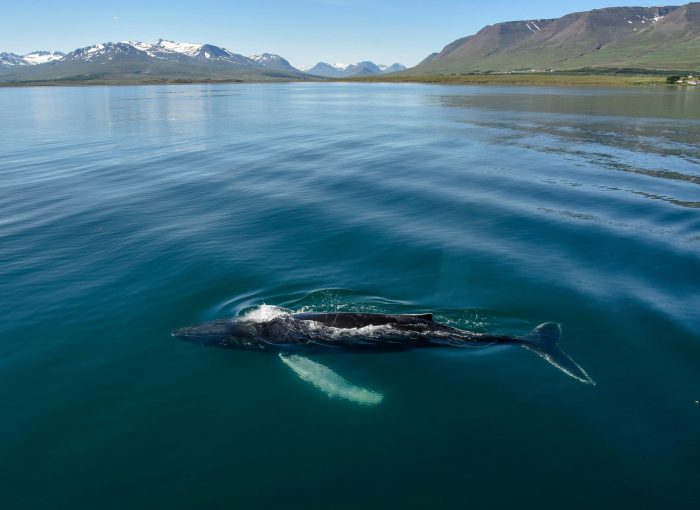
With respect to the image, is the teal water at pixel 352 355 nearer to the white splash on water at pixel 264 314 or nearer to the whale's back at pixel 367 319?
the white splash on water at pixel 264 314

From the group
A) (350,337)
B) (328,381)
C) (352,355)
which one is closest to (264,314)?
(350,337)

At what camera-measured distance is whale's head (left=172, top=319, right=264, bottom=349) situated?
2095cm

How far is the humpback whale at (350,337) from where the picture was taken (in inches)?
794

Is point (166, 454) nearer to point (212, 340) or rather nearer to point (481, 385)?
point (212, 340)

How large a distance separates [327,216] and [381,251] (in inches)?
347

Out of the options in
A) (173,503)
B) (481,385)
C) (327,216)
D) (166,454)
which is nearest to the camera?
(173,503)

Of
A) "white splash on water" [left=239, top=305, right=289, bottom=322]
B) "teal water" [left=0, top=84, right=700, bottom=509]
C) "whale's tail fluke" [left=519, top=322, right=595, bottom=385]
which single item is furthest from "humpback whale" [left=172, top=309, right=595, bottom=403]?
"teal water" [left=0, top=84, right=700, bottom=509]

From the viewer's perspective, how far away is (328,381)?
18828 mm

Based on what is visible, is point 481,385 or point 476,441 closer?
point 476,441

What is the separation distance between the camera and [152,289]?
2642 centimetres

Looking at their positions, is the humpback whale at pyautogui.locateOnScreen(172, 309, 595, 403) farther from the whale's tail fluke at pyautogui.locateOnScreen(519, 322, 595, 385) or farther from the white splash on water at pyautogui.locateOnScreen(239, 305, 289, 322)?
the white splash on water at pyautogui.locateOnScreen(239, 305, 289, 322)

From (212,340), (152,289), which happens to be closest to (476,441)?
(212,340)

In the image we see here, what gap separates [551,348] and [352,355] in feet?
27.3

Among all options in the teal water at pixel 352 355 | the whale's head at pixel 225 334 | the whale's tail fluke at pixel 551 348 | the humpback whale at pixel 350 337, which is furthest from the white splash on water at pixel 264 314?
the whale's tail fluke at pixel 551 348
